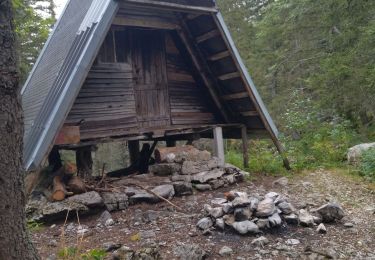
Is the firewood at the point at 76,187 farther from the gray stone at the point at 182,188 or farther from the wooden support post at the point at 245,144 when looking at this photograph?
the wooden support post at the point at 245,144

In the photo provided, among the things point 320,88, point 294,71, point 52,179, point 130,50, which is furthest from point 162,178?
point 294,71

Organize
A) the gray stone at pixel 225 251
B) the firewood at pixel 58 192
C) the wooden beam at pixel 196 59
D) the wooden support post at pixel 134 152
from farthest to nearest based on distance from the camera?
the wooden support post at pixel 134 152, the wooden beam at pixel 196 59, the firewood at pixel 58 192, the gray stone at pixel 225 251

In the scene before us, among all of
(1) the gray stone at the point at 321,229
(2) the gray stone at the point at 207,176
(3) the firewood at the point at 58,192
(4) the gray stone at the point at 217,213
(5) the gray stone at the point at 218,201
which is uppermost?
(3) the firewood at the point at 58,192

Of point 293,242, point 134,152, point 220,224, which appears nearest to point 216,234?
point 220,224

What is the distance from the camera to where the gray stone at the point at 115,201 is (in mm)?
6352

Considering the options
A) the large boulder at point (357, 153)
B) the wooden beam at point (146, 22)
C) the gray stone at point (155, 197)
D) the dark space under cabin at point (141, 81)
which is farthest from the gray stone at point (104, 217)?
the large boulder at point (357, 153)

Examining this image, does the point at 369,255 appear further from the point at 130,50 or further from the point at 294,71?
the point at 294,71

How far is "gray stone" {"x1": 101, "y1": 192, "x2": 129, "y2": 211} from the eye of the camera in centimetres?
635

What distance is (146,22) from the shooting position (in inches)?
313

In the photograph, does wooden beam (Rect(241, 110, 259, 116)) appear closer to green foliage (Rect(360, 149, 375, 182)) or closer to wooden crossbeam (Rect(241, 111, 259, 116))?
wooden crossbeam (Rect(241, 111, 259, 116))

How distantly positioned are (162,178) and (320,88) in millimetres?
6295

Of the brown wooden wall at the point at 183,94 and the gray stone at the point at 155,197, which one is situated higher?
the brown wooden wall at the point at 183,94

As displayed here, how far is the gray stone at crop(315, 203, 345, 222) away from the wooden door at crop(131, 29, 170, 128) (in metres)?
4.34

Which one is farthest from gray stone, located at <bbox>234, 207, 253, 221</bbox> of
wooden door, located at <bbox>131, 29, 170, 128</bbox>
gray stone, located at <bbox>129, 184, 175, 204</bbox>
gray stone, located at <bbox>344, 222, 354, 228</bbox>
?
wooden door, located at <bbox>131, 29, 170, 128</bbox>
